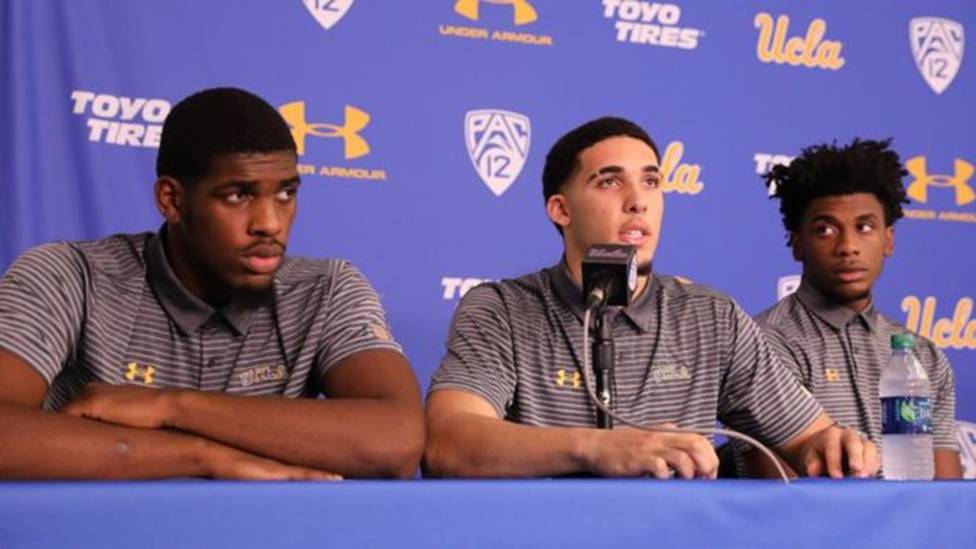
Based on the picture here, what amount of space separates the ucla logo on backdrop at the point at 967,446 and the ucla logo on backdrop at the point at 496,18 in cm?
164

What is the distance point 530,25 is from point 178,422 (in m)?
2.28

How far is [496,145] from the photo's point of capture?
360 cm

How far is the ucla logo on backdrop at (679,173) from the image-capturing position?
149 inches

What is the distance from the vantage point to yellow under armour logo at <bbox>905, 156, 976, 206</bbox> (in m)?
4.06

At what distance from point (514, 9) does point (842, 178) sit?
1036 millimetres

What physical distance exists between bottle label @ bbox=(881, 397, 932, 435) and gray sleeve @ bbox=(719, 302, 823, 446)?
263 mm

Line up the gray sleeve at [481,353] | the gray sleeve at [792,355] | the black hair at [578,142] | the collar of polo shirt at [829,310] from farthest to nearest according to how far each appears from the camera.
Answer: the collar of polo shirt at [829,310], the gray sleeve at [792,355], the black hair at [578,142], the gray sleeve at [481,353]

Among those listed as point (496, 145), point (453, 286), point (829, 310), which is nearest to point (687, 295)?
point (829, 310)

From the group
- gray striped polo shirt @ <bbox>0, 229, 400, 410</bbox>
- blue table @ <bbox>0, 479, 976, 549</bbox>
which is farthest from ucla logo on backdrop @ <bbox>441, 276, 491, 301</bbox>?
blue table @ <bbox>0, 479, 976, 549</bbox>

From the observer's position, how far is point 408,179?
3.49 m

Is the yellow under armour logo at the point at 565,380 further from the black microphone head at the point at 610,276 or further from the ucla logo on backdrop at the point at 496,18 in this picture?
the ucla logo on backdrop at the point at 496,18

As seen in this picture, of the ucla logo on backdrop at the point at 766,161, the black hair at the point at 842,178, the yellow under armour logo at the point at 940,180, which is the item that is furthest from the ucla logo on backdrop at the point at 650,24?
the yellow under armour logo at the point at 940,180

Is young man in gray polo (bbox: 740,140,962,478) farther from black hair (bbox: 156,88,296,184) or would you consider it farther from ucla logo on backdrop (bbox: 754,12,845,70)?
black hair (bbox: 156,88,296,184)

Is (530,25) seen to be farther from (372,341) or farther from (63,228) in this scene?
(372,341)
